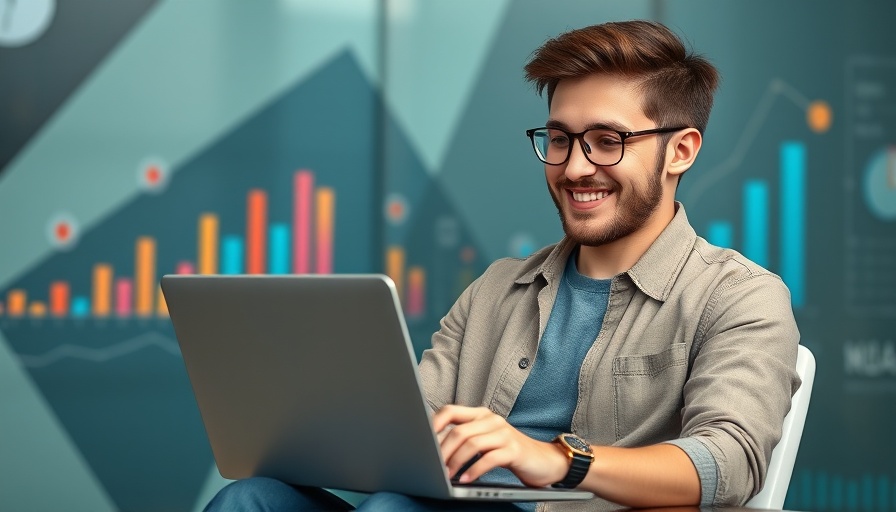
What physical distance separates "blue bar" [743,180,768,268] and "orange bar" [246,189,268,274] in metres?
1.53

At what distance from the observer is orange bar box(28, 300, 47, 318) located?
3.41 meters

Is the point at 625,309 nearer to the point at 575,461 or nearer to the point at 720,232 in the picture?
the point at 575,461

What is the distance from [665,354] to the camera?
1649 millimetres

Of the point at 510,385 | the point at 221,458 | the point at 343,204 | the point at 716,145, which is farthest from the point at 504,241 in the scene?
the point at 221,458

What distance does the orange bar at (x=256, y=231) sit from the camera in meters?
3.57

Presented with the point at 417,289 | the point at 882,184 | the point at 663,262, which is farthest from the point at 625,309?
the point at 882,184

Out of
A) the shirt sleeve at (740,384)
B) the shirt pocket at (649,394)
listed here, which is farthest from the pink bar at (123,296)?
the shirt sleeve at (740,384)

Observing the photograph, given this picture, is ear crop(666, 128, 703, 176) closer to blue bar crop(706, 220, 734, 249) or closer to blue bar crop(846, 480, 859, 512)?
blue bar crop(706, 220, 734, 249)

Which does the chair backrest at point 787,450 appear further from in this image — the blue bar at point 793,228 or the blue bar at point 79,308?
the blue bar at point 79,308

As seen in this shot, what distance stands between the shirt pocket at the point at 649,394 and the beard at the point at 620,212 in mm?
209

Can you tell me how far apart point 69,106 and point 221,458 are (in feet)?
7.32

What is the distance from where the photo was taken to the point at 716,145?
12.2 ft

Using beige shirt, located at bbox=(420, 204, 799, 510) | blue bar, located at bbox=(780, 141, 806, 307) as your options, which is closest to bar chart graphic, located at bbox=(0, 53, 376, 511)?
blue bar, located at bbox=(780, 141, 806, 307)

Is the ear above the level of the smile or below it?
above
